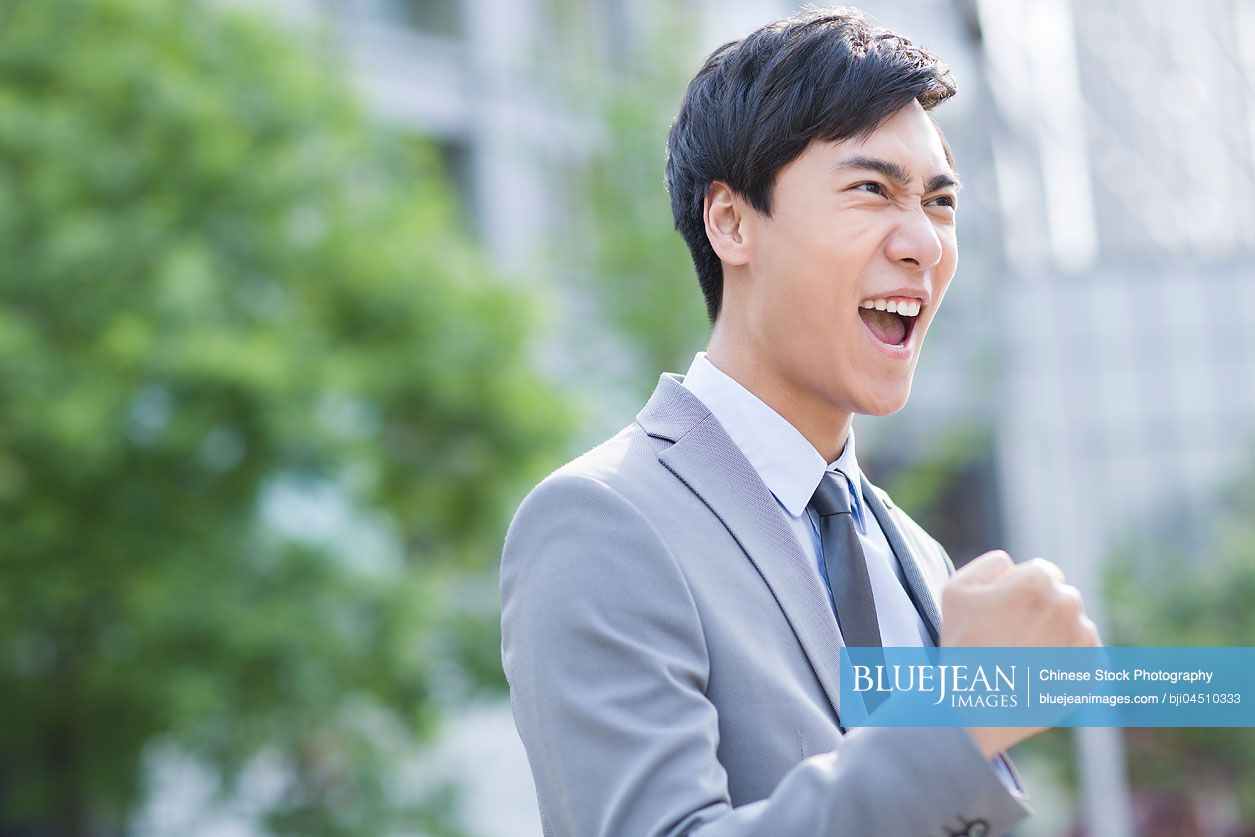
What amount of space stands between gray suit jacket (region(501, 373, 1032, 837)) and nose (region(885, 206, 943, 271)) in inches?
11.8

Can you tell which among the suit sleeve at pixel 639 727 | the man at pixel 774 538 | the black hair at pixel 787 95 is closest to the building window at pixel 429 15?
the black hair at pixel 787 95

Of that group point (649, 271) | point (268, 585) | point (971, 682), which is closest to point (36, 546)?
point (268, 585)

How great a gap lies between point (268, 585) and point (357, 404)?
1.54m

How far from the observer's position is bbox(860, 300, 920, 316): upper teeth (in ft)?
6.32

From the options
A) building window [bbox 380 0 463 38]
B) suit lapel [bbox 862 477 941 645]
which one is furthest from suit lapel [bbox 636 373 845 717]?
building window [bbox 380 0 463 38]

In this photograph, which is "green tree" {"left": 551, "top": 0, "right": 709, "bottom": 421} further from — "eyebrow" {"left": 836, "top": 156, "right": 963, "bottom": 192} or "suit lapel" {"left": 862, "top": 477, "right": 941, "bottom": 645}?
"eyebrow" {"left": 836, "top": 156, "right": 963, "bottom": 192}

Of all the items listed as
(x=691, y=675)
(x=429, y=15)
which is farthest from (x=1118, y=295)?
(x=691, y=675)

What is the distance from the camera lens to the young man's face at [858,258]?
191 cm

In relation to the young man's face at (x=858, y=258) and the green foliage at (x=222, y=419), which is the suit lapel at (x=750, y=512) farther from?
the green foliage at (x=222, y=419)

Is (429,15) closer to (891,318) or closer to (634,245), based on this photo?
(634,245)

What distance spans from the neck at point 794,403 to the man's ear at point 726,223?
11 centimetres

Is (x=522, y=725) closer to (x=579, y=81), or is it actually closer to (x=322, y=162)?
(x=322, y=162)

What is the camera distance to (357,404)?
1073cm

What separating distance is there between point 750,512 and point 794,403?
0.20 m
